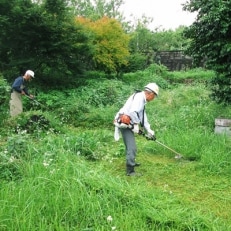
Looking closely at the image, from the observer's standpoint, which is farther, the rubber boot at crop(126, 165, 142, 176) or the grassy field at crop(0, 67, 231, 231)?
the rubber boot at crop(126, 165, 142, 176)

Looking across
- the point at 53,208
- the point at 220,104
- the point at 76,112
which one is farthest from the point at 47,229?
the point at 76,112

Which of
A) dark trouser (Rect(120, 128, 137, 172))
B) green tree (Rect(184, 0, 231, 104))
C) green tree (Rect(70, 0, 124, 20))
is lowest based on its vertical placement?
dark trouser (Rect(120, 128, 137, 172))

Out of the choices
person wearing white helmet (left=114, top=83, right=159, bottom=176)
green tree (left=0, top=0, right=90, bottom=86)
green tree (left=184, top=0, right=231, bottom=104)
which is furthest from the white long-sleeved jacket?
green tree (left=0, top=0, right=90, bottom=86)

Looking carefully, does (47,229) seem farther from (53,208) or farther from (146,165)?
(146,165)

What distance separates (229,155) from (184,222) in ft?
7.80

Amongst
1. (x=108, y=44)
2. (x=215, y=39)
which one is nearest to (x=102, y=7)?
(x=108, y=44)

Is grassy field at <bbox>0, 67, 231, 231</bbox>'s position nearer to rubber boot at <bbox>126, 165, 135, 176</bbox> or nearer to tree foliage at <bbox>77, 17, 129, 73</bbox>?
rubber boot at <bbox>126, 165, 135, 176</bbox>

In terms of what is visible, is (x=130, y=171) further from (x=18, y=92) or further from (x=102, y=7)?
(x=102, y=7)

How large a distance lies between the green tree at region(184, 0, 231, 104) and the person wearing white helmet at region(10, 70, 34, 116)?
3.84m


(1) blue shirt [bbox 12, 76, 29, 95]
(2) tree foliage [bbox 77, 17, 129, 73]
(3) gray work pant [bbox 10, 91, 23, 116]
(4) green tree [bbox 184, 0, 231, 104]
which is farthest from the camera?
(2) tree foliage [bbox 77, 17, 129, 73]

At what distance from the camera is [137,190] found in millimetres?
4035

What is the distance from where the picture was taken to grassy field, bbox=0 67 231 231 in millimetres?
3484

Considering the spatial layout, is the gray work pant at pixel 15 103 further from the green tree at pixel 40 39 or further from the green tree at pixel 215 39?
the green tree at pixel 215 39

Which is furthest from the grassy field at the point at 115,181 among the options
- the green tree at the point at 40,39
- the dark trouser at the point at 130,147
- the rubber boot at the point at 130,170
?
the green tree at the point at 40,39
